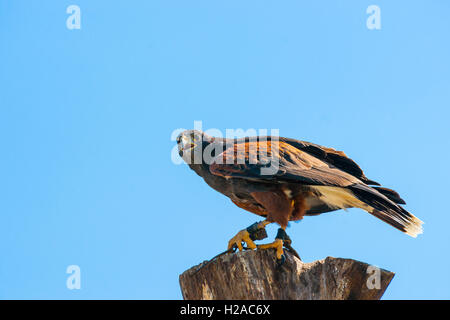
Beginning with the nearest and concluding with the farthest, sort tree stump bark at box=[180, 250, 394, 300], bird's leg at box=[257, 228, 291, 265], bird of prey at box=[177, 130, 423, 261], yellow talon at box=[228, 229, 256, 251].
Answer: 1. tree stump bark at box=[180, 250, 394, 300]
2. bird's leg at box=[257, 228, 291, 265]
3. yellow talon at box=[228, 229, 256, 251]
4. bird of prey at box=[177, 130, 423, 261]

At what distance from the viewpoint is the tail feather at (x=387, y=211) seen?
6.45 meters

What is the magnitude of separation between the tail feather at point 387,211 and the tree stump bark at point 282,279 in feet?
3.65

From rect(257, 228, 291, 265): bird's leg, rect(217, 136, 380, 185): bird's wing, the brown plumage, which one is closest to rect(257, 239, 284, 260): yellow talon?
rect(257, 228, 291, 265): bird's leg

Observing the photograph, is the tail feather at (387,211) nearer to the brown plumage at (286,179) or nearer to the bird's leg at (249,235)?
the brown plumage at (286,179)

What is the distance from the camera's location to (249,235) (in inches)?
260

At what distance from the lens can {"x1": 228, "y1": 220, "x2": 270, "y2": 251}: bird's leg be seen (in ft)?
21.2

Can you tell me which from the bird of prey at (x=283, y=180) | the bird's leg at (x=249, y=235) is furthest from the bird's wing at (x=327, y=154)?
the bird's leg at (x=249, y=235)

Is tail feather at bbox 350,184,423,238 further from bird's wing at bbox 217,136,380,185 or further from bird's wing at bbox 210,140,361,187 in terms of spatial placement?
bird's wing at bbox 217,136,380,185

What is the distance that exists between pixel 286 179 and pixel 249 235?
0.86 m

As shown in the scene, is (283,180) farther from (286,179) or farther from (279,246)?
(279,246)

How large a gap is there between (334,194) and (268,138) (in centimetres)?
126
